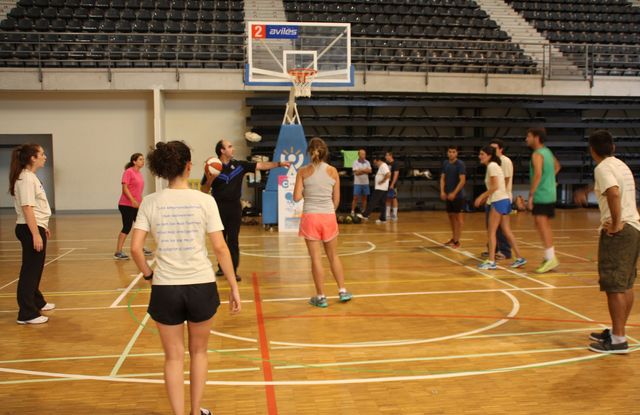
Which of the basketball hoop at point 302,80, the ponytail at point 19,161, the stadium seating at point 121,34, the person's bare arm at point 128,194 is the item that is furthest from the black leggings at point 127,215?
the stadium seating at point 121,34

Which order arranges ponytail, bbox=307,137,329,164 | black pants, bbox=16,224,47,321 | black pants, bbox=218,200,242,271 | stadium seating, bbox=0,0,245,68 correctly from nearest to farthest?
black pants, bbox=16,224,47,321 < ponytail, bbox=307,137,329,164 < black pants, bbox=218,200,242,271 < stadium seating, bbox=0,0,245,68

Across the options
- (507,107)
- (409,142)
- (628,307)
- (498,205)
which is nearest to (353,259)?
(498,205)

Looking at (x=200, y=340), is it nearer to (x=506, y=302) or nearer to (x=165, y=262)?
(x=165, y=262)

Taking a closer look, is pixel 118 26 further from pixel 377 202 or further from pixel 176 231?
pixel 176 231

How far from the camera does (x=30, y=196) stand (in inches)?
208

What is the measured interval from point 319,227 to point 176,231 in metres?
2.89

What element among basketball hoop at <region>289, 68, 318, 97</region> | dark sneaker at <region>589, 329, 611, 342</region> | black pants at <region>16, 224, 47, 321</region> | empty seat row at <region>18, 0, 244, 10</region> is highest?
empty seat row at <region>18, 0, 244, 10</region>

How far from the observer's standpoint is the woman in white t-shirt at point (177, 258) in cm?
300

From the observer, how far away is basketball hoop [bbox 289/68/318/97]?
1311 cm

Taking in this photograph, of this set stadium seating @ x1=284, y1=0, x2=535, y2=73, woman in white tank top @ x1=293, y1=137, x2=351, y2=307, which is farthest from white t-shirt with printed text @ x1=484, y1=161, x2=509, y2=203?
stadium seating @ x1=284, y1=0, x2=535, y2=73

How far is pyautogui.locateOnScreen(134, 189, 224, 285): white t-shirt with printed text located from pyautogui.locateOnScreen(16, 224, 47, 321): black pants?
9.74 feet

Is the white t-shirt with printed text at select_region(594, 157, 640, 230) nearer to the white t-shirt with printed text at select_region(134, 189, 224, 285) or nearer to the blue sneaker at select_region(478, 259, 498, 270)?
the white t-shirt with printed text at select_region(134, 189, 224, 285)

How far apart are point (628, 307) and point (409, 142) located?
12.9m

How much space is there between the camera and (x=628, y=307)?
14.9 feet
